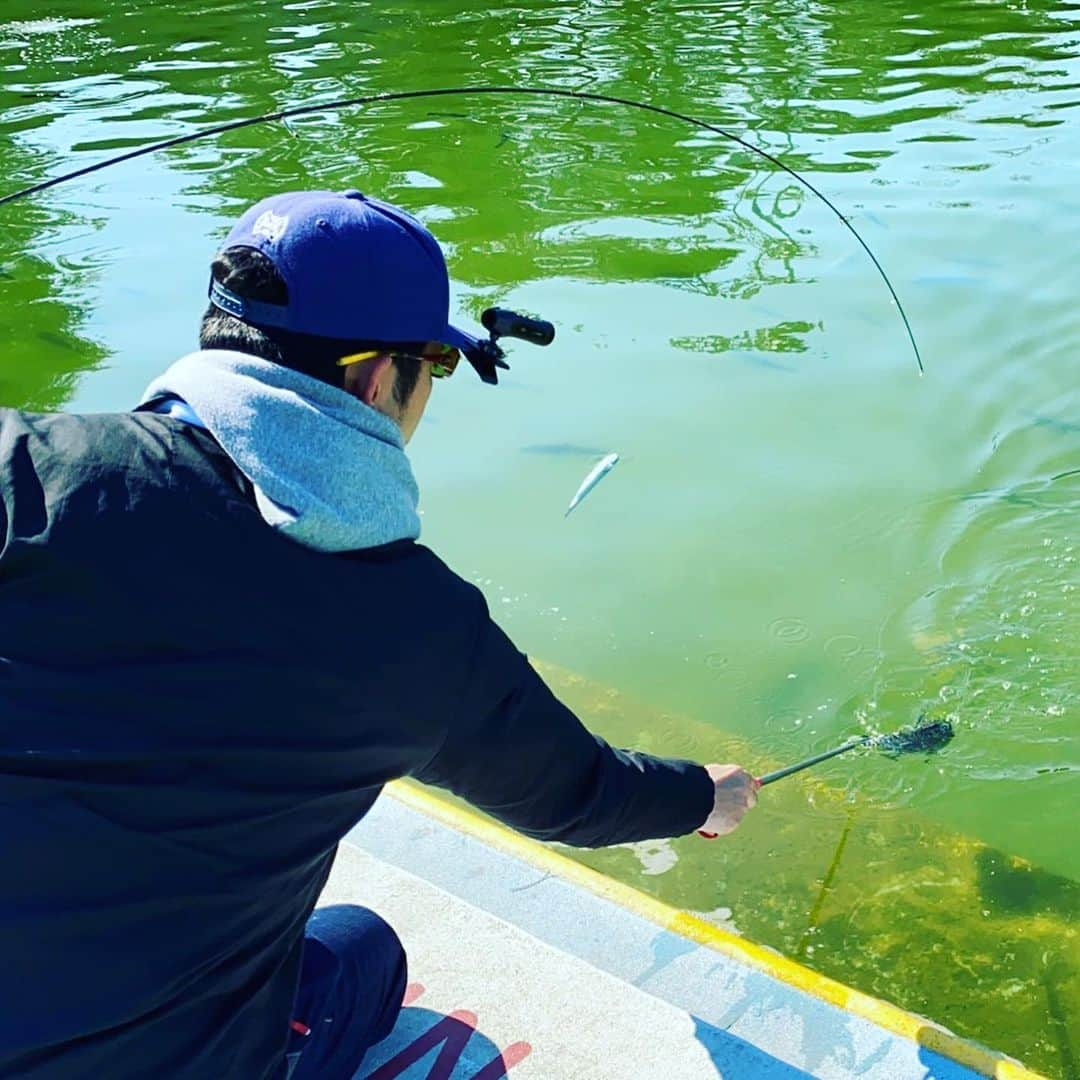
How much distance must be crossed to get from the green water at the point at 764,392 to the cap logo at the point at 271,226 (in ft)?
8.45

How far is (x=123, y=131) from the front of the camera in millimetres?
11531

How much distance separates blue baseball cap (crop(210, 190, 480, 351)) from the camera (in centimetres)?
184

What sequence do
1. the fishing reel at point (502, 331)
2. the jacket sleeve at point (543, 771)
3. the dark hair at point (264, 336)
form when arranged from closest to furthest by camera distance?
the dark hair at point (264, 336) → the jacket sleeve at point (543, 771) → the fishing reel at point (502, 331)

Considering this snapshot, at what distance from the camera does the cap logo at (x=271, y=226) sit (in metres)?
1.88

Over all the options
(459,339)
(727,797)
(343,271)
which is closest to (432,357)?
(459,339)

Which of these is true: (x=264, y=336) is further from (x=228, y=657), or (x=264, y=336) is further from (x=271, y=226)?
(x=228, y=657)

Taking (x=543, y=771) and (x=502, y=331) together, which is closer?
(x=543, y=771)

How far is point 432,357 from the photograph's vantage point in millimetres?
2016

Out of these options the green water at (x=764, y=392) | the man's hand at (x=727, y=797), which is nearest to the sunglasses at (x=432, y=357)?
the man's hand at (x=727, y=797)

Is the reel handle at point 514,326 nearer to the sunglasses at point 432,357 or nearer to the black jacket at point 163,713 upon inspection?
the sunglasses at point 432,357

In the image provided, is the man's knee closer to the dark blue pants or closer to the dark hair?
the dark blue pants

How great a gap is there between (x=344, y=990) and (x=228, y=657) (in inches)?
41.1

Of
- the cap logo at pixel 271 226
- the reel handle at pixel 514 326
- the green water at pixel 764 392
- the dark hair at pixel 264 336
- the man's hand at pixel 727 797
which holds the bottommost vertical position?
the green water at pixel 764 392

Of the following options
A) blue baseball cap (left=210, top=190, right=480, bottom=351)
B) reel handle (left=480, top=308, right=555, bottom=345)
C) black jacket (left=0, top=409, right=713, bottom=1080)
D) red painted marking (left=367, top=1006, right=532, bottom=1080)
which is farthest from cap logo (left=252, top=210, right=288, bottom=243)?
red painted marking (left=367, top=1006, right=532, bottom=1080)
